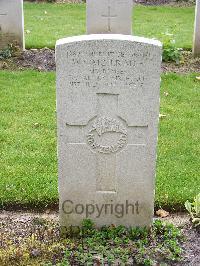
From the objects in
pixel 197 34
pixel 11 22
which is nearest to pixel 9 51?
pixel 11 22

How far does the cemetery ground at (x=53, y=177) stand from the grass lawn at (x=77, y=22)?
4.03 ft

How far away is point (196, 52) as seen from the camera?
9.34 metres

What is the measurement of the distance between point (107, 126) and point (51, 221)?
0.99 meters

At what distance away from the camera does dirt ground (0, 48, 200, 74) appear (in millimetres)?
8586

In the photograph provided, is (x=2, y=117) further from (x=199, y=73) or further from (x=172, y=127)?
(x=199, y=73)

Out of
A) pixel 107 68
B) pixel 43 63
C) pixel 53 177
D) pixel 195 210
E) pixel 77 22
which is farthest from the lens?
pixel 77 22

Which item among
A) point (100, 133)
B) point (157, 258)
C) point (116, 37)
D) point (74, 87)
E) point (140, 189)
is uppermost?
point (116, 37)

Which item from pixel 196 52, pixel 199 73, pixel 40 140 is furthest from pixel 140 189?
pixel 196 52

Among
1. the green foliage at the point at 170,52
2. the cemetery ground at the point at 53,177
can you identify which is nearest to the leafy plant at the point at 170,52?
the green foliage at the point at 170,52

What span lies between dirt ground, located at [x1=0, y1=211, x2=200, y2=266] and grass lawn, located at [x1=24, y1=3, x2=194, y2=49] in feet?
18.8

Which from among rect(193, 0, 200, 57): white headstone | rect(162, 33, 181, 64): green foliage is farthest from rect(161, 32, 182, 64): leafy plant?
rect(193, 0, 200, 57): white headstone

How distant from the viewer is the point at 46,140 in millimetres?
5891

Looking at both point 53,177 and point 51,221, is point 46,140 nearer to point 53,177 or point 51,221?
point 53,177

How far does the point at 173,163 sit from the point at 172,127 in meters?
1.01
